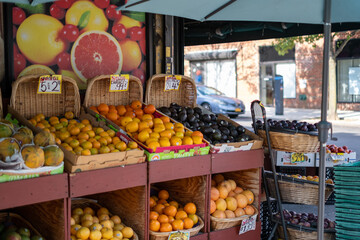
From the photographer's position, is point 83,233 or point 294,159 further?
point 294,159

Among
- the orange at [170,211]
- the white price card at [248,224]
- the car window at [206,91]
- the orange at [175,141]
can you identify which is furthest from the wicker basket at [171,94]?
the car window at [206,91]

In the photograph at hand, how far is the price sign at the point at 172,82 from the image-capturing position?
14.6ft

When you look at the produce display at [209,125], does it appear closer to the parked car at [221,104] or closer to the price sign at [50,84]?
the price sign at [50,84]

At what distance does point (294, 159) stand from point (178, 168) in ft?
9.34

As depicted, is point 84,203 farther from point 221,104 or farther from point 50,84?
point 221,104

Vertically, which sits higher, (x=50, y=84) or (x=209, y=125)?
(x=50, y=84)

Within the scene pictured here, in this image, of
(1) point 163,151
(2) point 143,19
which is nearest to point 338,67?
(2) point 143,19

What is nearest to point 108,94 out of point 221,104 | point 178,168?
point 178,168

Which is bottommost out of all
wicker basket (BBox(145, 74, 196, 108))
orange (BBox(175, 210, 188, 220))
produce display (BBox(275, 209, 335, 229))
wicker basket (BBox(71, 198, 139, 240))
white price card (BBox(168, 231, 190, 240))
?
produce display (BBox(275, 209, 335, 229))

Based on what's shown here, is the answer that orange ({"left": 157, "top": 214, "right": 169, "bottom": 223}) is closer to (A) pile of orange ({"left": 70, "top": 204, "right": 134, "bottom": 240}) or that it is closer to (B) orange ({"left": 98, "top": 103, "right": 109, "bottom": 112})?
(A) pile of orange ({"left": 70, "top": 204, "right": 134, "bottom": 240})

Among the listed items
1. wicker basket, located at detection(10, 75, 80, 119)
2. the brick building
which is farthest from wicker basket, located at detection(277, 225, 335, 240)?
the brick building

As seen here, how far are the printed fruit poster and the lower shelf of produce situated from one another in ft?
6.22

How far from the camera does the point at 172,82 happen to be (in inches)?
177

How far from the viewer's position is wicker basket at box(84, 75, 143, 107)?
4.09 m
